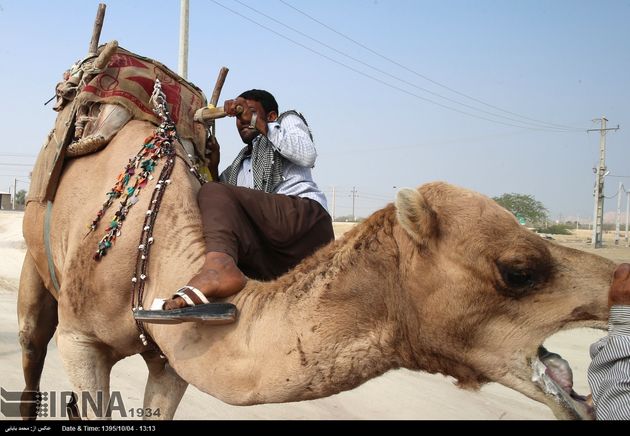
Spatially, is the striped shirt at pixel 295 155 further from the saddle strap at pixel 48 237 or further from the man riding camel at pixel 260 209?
the saddle strap at pixel 48 237

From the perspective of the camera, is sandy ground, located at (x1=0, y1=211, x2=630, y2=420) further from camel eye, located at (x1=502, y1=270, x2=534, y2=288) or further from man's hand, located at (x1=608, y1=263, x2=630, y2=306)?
man's hand, located at (x1=608, y1=263, x2=630, y2=306)

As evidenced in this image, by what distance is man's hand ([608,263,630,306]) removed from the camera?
2.16 meters

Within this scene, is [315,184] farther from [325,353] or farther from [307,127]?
[325,353]

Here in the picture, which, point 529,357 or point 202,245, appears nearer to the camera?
point 529,357

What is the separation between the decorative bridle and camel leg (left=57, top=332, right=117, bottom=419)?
0.44m

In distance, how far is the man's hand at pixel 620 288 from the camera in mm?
2162

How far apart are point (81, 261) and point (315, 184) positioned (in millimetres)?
1369

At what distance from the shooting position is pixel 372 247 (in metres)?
2.62

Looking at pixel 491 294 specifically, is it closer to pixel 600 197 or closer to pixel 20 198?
pixel 600 197

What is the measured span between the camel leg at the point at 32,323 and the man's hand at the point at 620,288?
12.1ft

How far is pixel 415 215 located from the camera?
247 centimetres

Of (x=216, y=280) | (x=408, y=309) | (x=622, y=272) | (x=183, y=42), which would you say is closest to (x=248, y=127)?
(x=216, y=280)

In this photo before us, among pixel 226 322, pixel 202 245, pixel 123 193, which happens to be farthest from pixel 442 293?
pixel 123 193

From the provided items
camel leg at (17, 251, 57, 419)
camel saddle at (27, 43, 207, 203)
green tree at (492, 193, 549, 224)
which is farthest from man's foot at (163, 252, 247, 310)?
green tree at (492, 193, 549, 224)
